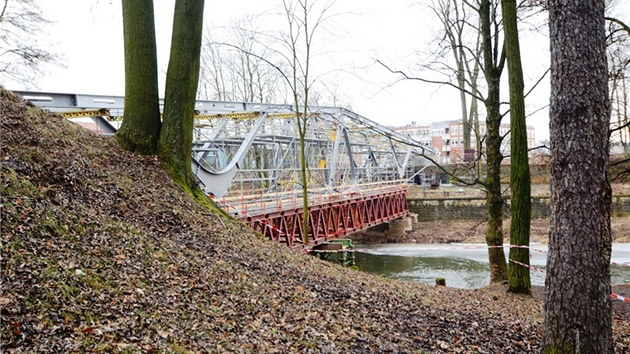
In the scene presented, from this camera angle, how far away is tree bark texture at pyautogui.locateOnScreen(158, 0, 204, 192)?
896cm

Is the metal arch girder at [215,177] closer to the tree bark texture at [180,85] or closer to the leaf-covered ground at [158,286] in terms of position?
the tree bark texture at [180,85]

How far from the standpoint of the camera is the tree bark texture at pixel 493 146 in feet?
34.5

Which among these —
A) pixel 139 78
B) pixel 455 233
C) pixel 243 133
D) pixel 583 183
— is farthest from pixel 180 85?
pixel 455 233

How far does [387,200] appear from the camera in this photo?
29.2 m

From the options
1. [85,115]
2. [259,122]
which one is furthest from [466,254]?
[85,115]

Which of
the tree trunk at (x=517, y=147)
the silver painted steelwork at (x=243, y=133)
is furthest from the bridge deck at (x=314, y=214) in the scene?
the tree trunk at (x=517, y=147)

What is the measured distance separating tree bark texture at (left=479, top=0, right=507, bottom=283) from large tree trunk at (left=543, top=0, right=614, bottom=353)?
6.98 meters

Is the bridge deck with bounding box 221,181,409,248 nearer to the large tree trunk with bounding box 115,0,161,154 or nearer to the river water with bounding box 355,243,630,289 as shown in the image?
the river water with bounding box 355,243,630,289

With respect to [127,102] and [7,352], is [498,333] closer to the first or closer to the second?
[7,352]

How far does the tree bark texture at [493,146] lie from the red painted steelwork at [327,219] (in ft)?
20.5

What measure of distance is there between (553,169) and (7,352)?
13.1 feet

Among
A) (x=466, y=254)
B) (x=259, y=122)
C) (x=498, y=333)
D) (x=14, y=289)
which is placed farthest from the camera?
(x=466, y=254)

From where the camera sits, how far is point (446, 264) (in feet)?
71.2

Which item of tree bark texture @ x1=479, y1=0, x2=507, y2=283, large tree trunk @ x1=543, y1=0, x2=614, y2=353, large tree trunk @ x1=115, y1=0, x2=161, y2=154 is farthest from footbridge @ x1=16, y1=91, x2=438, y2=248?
large tree trunk @ x1=543, y1=0, x2=614, y2=353
